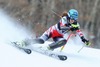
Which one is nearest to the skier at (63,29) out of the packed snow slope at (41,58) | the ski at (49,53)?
A: the ski at (49,53)

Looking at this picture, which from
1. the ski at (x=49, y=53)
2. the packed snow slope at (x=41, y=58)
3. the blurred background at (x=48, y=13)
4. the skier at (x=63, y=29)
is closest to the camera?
the packed snow slope at (x=41, y=58)

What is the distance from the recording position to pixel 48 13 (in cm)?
1172

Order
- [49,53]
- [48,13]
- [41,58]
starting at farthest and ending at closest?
[48,13] → [49,53] → [41,58]

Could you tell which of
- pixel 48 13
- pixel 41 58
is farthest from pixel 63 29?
pixel 48 13

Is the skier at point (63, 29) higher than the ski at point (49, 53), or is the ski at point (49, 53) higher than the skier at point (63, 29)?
the skier at point (63, 29)

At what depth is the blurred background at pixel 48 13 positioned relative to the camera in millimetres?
11328

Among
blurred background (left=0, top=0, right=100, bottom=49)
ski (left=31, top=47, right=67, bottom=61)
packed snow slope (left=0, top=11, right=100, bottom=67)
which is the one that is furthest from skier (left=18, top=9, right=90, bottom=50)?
blurred background (left=0, top=0, right=100, bottom=49)

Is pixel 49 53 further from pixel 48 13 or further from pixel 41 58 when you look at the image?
pixel 48 13

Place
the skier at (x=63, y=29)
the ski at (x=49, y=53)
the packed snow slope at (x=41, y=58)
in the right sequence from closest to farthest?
the packed snow slope at (x=41, y=58) < the ski at (x=49, y=53) < the skier at (x=63, y=29)

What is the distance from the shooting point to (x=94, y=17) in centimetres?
1120

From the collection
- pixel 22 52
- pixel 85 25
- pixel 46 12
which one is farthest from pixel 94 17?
pixel 22 52

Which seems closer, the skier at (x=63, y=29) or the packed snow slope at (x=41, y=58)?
the packed snow slope at (x=41, y=58)

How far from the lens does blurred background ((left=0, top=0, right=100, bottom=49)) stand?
11.3 meters

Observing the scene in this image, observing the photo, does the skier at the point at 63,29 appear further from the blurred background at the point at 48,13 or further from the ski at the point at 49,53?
the blurred background at the point at 48,13
